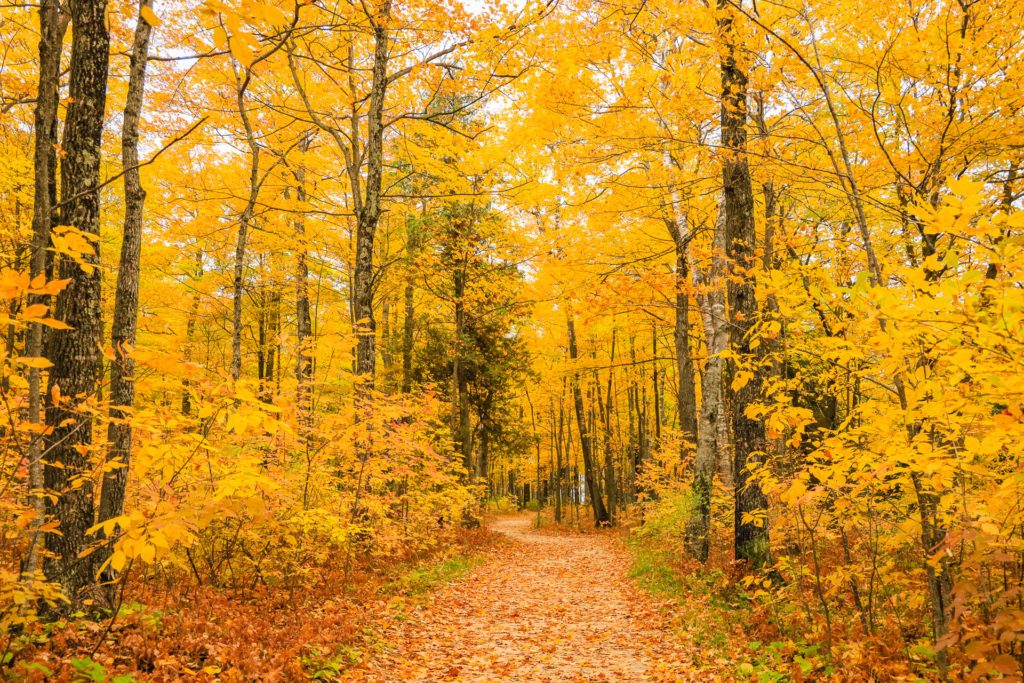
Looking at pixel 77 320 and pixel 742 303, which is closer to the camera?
pixel 77 320

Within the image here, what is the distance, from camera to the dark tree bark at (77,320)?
475cm

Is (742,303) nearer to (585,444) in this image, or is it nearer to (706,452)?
(706,452)

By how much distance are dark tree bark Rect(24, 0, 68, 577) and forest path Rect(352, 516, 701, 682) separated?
320 cm

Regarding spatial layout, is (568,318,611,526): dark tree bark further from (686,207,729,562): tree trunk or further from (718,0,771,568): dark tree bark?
(718,0,771,568): dark tree bark

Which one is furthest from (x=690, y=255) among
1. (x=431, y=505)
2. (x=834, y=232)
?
(x=431, y=505)

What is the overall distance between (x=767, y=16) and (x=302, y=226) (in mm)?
12449

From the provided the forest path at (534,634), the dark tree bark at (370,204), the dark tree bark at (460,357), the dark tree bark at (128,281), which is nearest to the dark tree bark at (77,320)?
the dark tree bark at (128,281)

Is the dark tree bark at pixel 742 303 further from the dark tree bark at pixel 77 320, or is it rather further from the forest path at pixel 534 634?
the dark tree bark at pixel 77 320

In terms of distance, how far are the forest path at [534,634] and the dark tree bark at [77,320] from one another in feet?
9.15

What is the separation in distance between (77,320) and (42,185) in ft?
4.30

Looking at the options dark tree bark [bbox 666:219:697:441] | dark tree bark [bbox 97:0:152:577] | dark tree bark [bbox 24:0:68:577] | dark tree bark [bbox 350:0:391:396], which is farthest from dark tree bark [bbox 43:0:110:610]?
dark tree bark [bbox 666:219:697:441]

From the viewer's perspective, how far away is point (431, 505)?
13586 mm

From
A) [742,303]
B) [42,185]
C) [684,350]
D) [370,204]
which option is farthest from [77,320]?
[684,350]

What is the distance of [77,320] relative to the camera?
4801 millimetres
